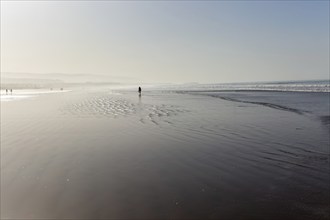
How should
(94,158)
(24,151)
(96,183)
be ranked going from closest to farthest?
(96,183) → (94,158) → (24,151)

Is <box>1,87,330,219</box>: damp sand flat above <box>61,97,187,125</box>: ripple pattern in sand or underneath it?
underneath

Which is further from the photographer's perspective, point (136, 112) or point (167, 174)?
point (136, 112)

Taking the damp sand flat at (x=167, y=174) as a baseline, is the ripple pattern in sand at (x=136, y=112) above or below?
above

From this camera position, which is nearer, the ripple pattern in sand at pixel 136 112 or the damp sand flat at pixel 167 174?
the damp sand flat at pixel 167 174

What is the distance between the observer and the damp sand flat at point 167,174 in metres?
6.11

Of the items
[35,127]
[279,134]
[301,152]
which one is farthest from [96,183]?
[35,127]

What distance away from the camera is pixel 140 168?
8984mm

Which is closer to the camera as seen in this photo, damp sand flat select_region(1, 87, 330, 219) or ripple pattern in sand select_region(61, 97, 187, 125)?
damp sand flat select_region(1, 87, 330, 219)

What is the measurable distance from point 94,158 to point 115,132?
5.34m

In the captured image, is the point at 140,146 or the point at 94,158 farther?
the point at 140,146

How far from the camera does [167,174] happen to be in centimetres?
833

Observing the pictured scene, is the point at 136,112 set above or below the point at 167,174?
above

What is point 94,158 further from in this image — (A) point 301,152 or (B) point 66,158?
(A) point 301,152

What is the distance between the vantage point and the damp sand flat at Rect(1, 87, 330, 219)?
6.11 meters
